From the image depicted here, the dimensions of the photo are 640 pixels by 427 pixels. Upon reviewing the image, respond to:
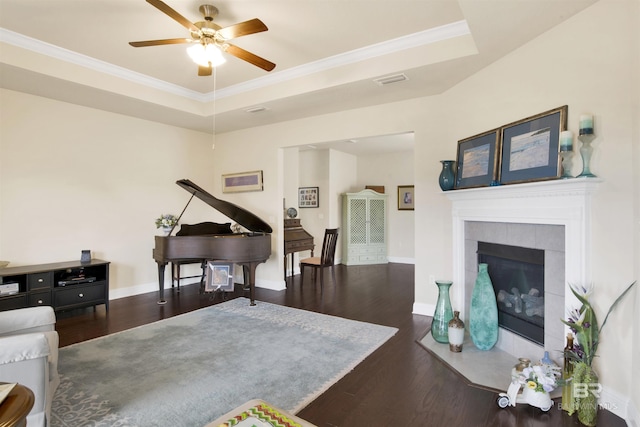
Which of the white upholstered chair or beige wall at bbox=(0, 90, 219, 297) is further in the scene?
beige wall at bbox=(0, 90, 219, 297)

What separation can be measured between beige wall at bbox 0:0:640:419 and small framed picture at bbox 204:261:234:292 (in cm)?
87

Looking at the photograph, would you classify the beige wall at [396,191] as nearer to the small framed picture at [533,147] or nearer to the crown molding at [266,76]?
the crown molding at [266,76]

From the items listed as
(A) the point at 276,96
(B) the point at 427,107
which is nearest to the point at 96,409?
(A) the point at 276,96

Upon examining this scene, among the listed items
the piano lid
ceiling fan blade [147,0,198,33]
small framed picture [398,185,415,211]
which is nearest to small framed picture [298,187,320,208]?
small framed picture [398,185,415,211]

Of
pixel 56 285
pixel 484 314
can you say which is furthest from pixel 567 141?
pixel 56 285

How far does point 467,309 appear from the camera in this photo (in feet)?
11.3

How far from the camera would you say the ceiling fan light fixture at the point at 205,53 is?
2696mm

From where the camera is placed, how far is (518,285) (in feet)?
9.71

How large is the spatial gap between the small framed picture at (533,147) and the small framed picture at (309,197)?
5.14 m

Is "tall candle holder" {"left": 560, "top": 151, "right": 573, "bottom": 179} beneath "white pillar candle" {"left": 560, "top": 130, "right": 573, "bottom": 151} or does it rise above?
beneath

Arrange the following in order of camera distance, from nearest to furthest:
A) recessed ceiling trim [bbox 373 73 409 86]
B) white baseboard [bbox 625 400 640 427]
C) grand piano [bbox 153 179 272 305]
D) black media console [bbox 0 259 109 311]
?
white baseboard [bbox 625 400 640 427] → recessed ceiling trim [bbox 373 73 409 86] → black media console [bbox 0 259 109 311] → grand piano [bbox 153 179 272 305]

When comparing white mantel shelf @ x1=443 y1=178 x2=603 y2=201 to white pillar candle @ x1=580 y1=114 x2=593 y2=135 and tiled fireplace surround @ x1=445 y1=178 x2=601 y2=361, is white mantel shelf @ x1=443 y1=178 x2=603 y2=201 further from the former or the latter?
white pillar candle @ x1=580 y1=114 x2=593 y2=135

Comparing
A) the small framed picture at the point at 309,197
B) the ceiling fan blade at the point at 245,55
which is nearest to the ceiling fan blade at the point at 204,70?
the ceiling fan blade at the point at 245,55

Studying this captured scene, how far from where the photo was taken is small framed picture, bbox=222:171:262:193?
18.2 feet
